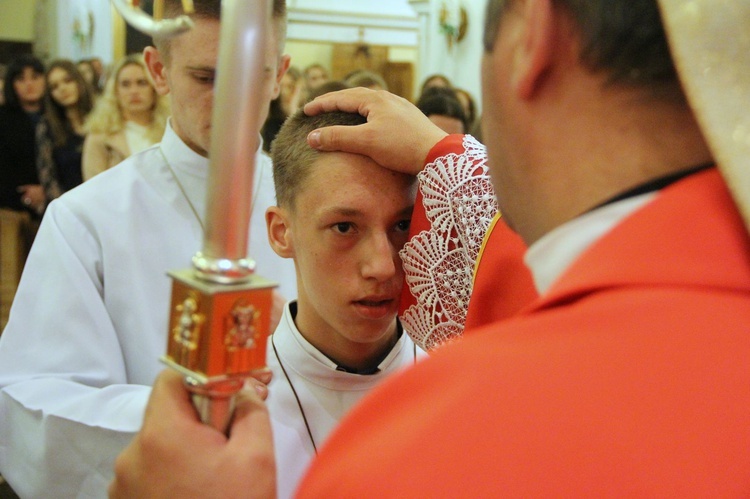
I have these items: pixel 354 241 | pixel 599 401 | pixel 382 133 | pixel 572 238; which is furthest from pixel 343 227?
pixel 599 401

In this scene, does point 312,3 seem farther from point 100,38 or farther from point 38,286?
point 38,286

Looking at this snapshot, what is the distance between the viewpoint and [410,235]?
5.59 feet

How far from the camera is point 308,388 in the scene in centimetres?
188

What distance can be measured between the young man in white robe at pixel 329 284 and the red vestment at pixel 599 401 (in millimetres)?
921

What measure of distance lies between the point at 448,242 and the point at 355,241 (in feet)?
0.68

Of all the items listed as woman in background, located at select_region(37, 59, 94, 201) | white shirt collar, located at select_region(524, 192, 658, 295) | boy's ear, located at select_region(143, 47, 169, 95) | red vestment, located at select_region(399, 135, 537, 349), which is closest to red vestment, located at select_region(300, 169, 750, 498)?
white shirt collar, located at select_region(524, 192, 658, 295)

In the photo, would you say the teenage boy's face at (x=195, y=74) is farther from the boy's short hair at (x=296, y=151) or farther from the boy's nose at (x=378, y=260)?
the boy's nose at (x=378, y=260)

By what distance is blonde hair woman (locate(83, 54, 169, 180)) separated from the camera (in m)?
4.55

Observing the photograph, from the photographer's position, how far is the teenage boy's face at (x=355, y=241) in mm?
1701

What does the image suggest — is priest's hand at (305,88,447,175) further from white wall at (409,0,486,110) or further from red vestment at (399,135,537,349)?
white wall at (409,0,486,110)

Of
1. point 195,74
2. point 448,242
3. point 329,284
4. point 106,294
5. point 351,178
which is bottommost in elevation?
point 106,294

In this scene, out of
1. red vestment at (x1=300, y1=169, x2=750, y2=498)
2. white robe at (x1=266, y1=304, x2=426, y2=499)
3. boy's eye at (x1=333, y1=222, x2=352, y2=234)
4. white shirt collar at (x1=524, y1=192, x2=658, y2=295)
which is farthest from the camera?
white robe at (x1=266, y1=304, x2=426, y2=499)

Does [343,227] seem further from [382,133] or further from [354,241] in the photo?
[382,133]

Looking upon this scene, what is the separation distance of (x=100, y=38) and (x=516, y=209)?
13.0 m
